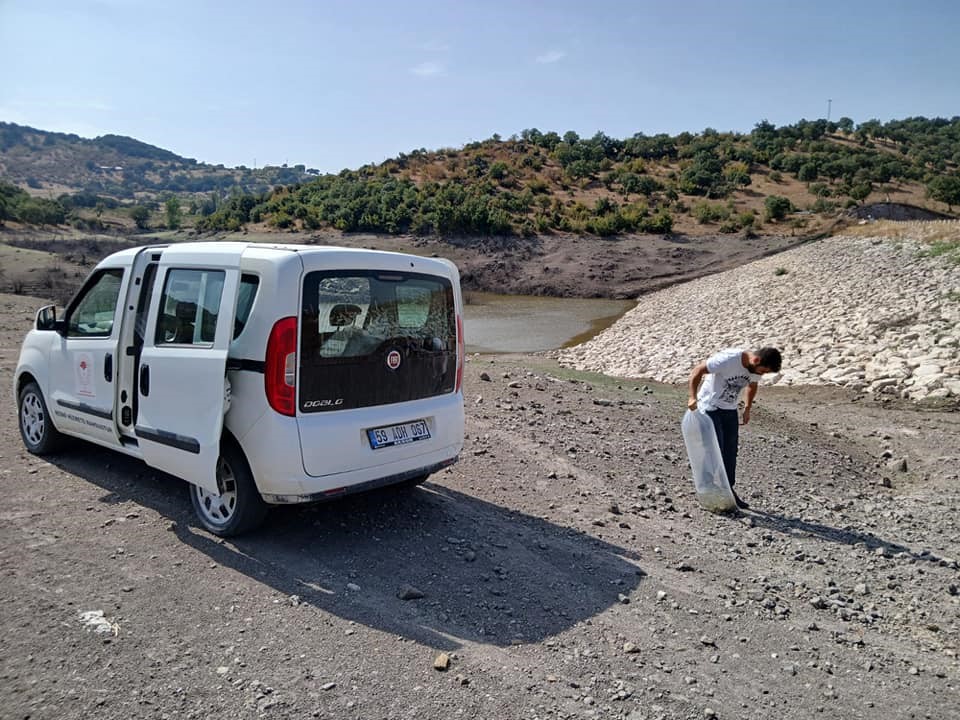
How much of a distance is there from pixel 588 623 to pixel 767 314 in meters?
20.8

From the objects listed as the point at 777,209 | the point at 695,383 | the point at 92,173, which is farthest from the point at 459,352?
the point at 92,173

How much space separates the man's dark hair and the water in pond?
19.1 m

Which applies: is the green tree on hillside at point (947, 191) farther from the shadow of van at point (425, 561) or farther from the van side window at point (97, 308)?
the van side window at point (97, 308)

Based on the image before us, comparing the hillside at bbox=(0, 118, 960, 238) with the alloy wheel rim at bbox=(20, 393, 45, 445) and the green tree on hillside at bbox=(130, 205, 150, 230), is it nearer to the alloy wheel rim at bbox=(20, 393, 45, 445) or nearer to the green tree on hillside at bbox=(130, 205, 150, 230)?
the green tree on hillside at bbox=(130, 205, 150, 230)

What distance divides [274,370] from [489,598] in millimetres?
1961

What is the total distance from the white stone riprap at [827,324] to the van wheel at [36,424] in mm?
13382

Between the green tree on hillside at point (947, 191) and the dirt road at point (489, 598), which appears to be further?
the green tree on hillside at point (947, 191)

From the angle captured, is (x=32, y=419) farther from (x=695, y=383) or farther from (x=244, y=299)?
(x=695, y=383)

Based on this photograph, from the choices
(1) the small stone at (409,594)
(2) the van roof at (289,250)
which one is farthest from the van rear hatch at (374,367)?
(1) the small stone at (409,594)

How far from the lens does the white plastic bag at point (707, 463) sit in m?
6.48

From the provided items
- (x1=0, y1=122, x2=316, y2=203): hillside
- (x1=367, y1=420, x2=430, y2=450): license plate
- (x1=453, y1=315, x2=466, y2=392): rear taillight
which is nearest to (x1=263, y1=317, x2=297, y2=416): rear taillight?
(x1=367, y1=420, x2=430, y2=450): license plate

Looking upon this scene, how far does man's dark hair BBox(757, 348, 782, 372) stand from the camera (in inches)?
242

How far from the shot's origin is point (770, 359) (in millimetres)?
6195

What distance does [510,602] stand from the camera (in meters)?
4.46
